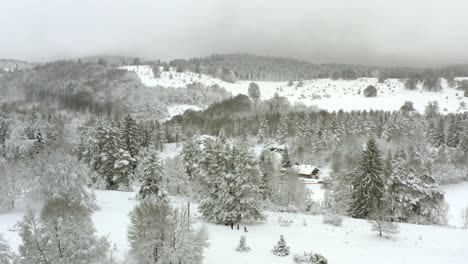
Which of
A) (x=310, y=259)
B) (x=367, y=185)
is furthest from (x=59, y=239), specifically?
(x=367, y=185)

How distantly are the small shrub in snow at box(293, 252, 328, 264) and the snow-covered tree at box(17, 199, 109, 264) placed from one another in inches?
443

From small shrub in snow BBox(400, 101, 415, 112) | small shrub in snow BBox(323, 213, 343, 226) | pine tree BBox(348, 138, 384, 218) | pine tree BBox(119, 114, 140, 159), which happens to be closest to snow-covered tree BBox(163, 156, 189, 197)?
pine tree BBox(119, 114, 140, 159)

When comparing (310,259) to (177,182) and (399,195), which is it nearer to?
(399,195)

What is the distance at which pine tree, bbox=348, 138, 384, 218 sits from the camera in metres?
39.7

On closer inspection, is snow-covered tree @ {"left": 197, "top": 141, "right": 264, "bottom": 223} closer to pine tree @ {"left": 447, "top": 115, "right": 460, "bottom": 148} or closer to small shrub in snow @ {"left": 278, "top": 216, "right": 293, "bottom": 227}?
small shrub in snow @ {"left": 278, "top": 216, "right": 293, "bottom": 227}

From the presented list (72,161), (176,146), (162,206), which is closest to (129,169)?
(72,161)

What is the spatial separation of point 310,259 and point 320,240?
5.69m

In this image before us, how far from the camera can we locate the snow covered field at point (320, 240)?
22.6 m

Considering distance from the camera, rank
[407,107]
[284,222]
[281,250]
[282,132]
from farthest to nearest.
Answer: [407,107] < [282,132] < [284,222] < [281,250]

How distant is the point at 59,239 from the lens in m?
15.5

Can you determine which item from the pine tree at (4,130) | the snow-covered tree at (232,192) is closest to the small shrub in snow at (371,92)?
the pine tree at (4,130)

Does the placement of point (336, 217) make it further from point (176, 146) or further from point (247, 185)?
point (176, 146)

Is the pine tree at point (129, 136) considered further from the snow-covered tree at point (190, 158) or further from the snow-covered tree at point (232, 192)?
the snow-covered tree at point (232, 192)

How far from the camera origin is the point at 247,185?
1219 inches
